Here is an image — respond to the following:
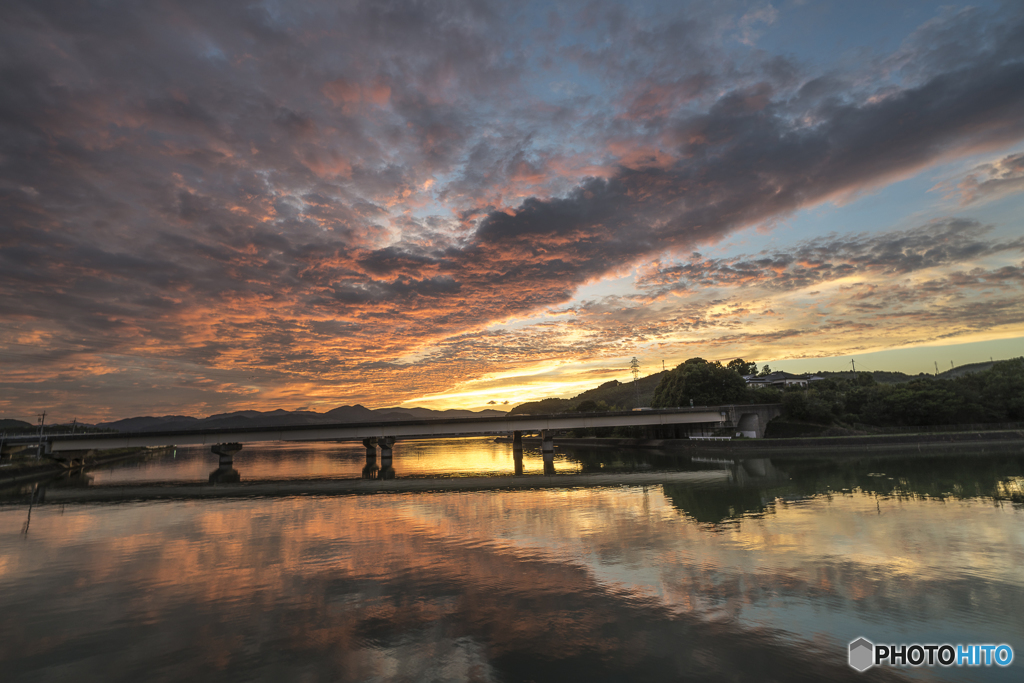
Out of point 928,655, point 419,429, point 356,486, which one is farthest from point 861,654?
point 419,429

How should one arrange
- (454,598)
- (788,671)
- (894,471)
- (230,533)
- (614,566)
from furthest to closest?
(894,471) → (230,533) → (614,566) → (454,598) → (788,671)

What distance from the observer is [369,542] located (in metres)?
25.8

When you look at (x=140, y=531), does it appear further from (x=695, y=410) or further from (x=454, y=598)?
(x=695, y=410)

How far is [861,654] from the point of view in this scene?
11.6 metres

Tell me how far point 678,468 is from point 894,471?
23047mm

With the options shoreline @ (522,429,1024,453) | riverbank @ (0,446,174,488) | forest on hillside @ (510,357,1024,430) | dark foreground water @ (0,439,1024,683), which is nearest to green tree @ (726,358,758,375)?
forest on hillside @ (510,357,1024,430)

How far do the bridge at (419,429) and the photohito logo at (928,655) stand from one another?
76.6 metres

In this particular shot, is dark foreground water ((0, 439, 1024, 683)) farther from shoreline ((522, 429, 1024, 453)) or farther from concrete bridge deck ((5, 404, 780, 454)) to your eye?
concrete bridge deck ((5, 404, 780, 454))

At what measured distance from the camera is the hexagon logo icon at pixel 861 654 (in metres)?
11.2

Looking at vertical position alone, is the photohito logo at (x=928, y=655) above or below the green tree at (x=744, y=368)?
below

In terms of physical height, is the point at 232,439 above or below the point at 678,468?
above

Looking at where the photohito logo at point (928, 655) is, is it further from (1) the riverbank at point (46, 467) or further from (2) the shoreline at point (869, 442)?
(1) the riverbank at point (46, 467)

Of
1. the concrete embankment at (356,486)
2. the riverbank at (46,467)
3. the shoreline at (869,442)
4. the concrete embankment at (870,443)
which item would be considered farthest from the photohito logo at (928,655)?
the riverbank at (46,467)

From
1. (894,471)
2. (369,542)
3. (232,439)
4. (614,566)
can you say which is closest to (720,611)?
(614,566)
